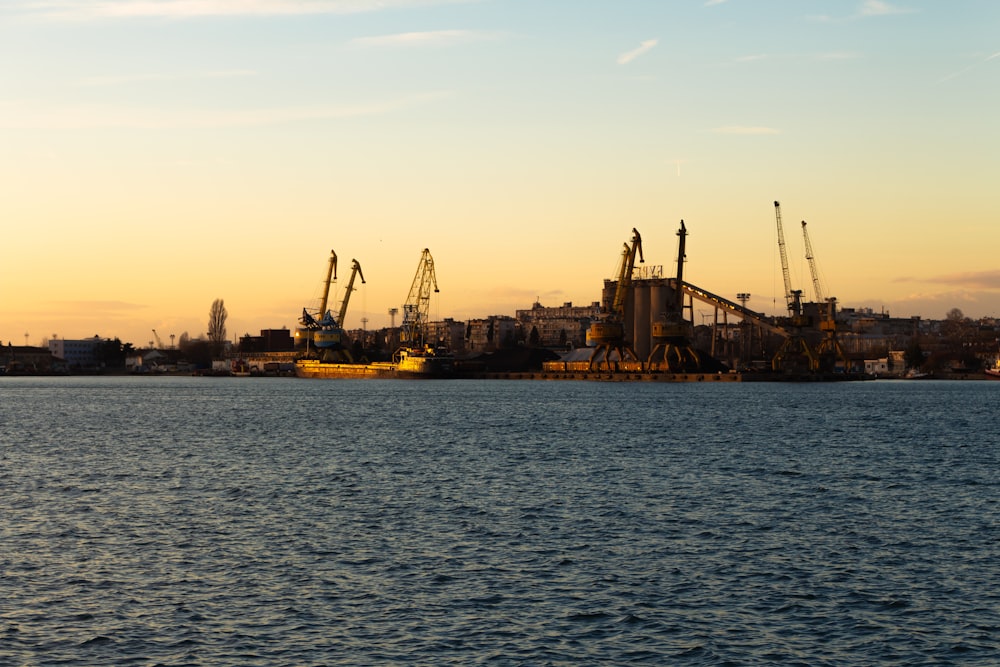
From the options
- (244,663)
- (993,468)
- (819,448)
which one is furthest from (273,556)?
(819,448)

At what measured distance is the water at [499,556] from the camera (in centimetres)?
2014

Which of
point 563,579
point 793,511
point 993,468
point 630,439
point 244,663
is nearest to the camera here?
point 244,663

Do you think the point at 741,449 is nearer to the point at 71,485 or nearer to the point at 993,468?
the point at 993,468

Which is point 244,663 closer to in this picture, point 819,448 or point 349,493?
point 349,493

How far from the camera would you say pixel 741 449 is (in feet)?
196

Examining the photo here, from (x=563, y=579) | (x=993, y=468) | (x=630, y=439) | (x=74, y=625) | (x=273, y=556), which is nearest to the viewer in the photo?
(x=74, y=625)

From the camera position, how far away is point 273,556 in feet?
90.9

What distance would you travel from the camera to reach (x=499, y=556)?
91.2 feet

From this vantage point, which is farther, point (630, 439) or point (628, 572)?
point (630, 439)

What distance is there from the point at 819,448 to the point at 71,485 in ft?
123

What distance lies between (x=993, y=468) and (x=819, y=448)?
11476mm

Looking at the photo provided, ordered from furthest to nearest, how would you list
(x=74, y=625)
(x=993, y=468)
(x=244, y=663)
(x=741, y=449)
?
1. (x=741, y=449)
2. (x=993, y=468)
3. (x=74, y=625)
4. (x=244, y=663)

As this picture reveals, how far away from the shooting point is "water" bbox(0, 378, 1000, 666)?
20.1 metres

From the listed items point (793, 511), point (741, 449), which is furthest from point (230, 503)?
point (741, 449)
